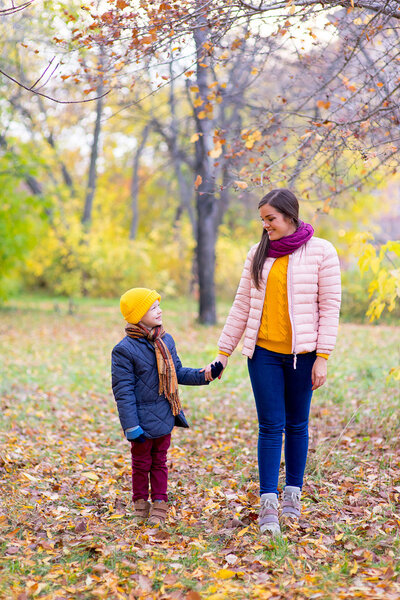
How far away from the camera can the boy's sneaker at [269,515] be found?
129 inches

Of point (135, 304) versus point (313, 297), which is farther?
point (135, 304)

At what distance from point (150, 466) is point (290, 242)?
65.7 inches

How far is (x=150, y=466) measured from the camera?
367 centimetres

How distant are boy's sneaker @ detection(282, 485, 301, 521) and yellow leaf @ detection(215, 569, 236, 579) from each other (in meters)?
0.70

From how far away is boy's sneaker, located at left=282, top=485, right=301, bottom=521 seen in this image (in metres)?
3.47

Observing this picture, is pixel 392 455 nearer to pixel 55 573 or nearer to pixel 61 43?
pixel 55 573

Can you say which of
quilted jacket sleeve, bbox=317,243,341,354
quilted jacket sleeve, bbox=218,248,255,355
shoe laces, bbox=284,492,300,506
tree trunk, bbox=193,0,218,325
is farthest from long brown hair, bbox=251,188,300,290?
tree trunk, bbox=193,0,218,325

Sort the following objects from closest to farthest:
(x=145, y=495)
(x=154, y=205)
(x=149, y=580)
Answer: (x=149, y=580), (x=145, y=495), (x=154, y=205)

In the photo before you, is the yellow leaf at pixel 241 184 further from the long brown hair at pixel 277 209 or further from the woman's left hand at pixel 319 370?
the woman's left hand at pixel 319 370

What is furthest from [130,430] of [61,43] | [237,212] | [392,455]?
[237,212]

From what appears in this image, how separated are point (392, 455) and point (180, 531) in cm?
202

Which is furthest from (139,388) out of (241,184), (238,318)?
(241,184)

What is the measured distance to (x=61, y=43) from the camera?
3967 millimetres

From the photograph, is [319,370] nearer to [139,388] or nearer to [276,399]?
[276,399]
